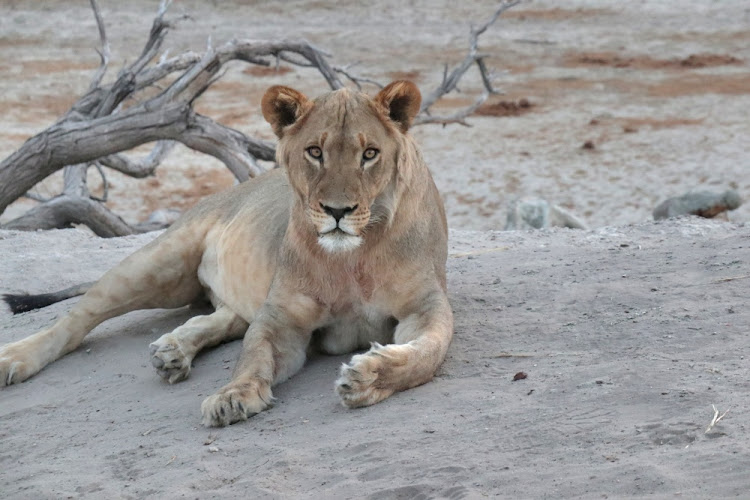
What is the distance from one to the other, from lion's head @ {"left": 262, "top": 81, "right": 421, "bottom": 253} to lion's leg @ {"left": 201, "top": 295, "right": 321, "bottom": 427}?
0.31 m

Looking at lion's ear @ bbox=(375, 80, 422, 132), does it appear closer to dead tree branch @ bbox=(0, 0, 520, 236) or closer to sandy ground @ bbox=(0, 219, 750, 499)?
sandy ground @ bbox=(0, 219, 750, 499)

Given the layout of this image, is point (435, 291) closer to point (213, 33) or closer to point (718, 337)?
point (718, 337)

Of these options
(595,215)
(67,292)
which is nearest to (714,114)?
(595,215)

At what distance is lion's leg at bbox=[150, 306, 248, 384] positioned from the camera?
398cm

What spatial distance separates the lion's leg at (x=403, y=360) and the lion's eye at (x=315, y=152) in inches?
23.5

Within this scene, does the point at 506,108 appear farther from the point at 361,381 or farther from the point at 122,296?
the point at 361,381

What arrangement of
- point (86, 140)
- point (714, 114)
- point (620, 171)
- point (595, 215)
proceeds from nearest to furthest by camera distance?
point (86, 140) → point (595, 215) → point (620, 171) → point (714, 114)

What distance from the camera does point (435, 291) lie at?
3.81 m

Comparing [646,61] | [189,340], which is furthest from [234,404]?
[646,61]

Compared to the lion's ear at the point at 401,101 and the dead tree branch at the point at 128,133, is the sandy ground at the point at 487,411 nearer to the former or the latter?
the lion's ear at the point at 401,101

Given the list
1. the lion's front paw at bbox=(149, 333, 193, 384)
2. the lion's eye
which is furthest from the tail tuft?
the lion's eye

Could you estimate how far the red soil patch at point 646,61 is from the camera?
13.7 metres

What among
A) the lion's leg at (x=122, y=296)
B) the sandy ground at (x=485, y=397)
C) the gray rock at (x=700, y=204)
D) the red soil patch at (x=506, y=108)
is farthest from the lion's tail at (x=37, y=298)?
the red soil patch at (x=506, y=108)

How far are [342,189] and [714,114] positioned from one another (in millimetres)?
9148
